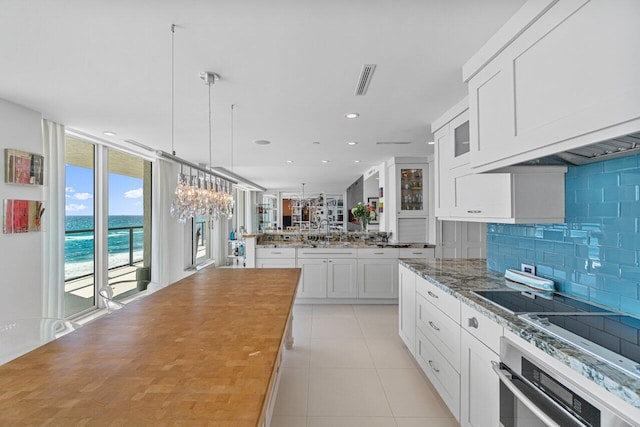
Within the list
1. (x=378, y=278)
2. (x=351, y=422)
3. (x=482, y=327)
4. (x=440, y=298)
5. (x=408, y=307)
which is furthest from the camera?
(x=378, y=278)

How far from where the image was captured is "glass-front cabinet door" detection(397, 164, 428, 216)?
4809 mm

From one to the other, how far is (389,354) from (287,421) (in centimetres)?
131

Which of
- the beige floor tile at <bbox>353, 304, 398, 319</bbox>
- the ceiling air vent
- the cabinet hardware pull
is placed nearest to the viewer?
the cabinet hardware pull

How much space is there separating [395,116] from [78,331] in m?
2.91

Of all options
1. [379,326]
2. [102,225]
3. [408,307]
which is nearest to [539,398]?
A: [408,307]

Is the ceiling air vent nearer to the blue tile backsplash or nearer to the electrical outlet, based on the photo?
the blue tile backsplash

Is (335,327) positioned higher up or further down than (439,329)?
further down

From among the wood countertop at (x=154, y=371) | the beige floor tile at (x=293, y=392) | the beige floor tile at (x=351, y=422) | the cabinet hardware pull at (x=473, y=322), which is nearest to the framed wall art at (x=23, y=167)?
the wood countertop at (x=154, y=371)

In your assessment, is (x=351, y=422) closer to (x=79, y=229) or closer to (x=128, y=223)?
(x=79, y=229)

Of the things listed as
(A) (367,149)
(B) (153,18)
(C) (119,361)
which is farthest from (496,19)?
(A) (367,149)

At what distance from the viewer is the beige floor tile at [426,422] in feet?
6.50

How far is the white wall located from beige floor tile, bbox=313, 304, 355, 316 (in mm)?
3051

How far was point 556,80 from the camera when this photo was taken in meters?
1.26

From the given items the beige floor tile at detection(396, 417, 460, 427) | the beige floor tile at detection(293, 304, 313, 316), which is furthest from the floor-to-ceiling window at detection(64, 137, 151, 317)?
the beige floor tile at detection(396, 417, 460, 427)
